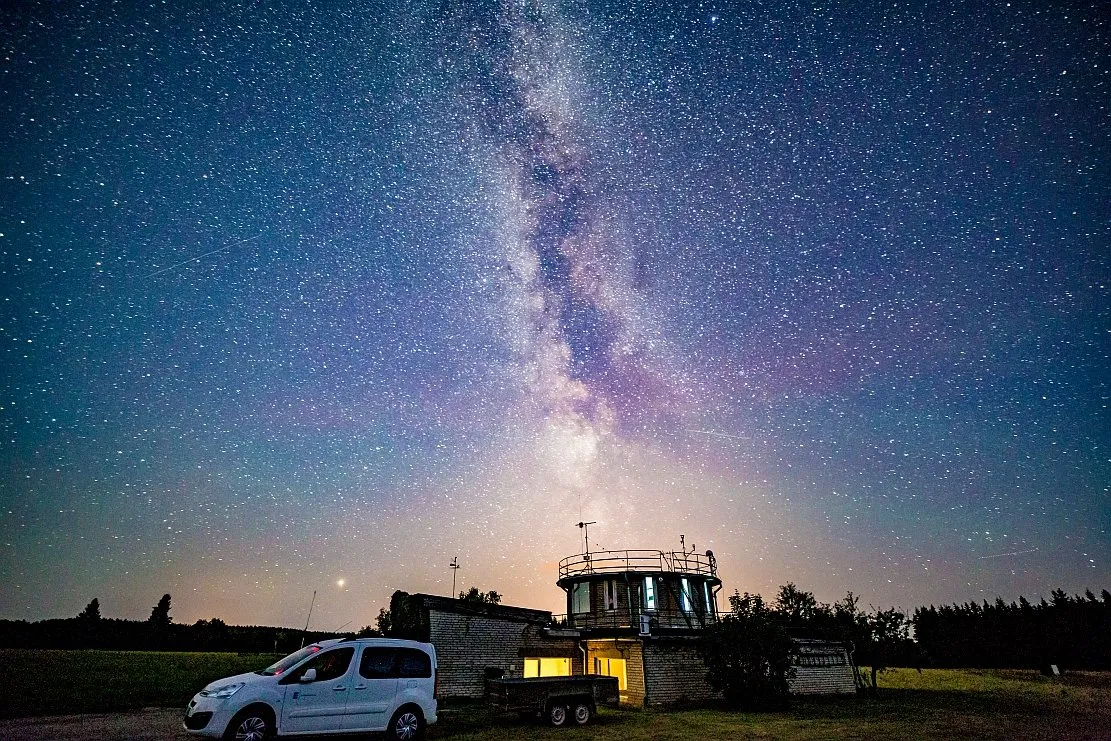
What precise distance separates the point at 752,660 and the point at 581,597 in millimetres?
11922

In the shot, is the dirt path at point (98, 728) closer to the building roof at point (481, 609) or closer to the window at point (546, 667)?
the building roof at point (481, 609)

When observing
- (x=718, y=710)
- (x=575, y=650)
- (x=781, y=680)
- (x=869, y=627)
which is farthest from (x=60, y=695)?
(x=869, y=627)

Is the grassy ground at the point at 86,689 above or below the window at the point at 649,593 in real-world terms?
below

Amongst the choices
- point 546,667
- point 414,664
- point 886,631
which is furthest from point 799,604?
point 414,664

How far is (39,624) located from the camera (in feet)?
193

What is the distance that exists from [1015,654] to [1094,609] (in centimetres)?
1702

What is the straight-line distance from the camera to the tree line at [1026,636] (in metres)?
57.2

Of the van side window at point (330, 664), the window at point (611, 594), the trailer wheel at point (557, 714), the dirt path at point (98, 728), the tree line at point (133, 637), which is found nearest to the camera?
the van side window at point (330, 664)

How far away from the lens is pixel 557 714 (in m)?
16.4

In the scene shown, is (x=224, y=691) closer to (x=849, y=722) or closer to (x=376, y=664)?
(x=376, y=664)

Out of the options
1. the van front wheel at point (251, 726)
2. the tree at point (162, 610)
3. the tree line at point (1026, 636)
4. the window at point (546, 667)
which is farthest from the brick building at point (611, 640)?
the tree at point (162, 610)

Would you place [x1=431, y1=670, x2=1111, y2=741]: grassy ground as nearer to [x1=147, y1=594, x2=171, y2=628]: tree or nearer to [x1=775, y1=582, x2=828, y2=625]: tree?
[x1=775, y1=582, x2=828, y2=625]: tree

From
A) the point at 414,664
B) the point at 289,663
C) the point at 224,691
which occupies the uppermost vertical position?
the point at 289,663

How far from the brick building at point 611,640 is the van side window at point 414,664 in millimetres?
9297
